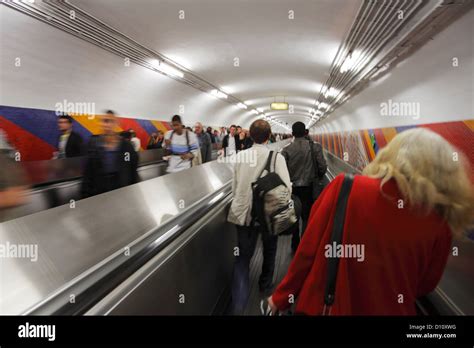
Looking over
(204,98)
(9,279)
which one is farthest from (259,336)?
(204,98)

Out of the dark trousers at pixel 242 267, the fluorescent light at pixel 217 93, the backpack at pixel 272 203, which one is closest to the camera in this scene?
the backpack at pixel 272 203

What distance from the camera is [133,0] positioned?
16.2ft

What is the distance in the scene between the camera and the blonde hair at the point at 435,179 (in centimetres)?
104

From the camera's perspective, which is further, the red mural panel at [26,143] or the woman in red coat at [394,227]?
the red mural panel at [26,143]

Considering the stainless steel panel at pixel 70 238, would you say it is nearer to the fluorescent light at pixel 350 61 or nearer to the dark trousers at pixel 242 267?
the dark trousers at pixel 242 267

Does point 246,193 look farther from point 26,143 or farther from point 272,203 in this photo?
point 26,143

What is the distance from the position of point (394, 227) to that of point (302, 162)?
266cm

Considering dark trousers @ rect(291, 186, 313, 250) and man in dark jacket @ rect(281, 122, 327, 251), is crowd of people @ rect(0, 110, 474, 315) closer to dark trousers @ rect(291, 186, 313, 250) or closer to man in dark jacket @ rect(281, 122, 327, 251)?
man in dark jacket @ rect(281, 122, 327, 251)

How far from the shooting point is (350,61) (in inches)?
264

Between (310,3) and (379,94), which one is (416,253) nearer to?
(310,3)

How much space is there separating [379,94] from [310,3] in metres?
3.23

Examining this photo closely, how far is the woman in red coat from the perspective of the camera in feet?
3.49

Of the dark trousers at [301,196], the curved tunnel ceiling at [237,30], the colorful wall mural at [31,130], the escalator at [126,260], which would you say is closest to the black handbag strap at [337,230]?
the escalator at [126,260]

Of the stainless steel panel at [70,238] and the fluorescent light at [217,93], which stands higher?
the fluorescent light at [217,93]
